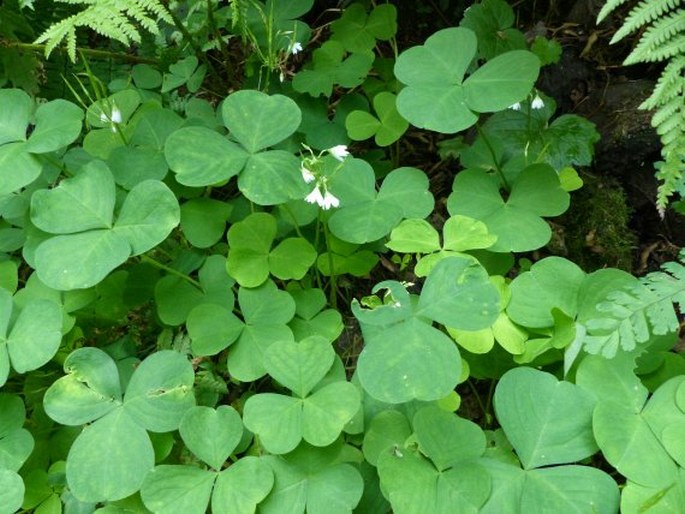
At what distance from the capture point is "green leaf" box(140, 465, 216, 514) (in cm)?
155

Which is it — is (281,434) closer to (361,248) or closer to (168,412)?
(168,412)

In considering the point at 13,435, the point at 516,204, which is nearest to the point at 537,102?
the point at 516,204

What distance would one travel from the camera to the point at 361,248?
6.95 feet

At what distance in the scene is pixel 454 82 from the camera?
6.34 ft

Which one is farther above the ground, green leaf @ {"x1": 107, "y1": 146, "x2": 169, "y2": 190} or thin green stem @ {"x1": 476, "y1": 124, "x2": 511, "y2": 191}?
thin green stem @ {"x1": 476, "y1": 124, "x2": 511, "y2": 191}

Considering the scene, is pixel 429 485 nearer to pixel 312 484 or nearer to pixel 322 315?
pixel 312 484

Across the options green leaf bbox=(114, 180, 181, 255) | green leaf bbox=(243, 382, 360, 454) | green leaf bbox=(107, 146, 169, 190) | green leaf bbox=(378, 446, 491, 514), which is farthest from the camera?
green leaf bbox=(107, 146, 169, 190)

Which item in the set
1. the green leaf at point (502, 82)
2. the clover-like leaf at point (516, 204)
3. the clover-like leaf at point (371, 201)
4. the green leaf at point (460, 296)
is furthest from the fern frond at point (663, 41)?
the clover-like leaf at point (371, 201)

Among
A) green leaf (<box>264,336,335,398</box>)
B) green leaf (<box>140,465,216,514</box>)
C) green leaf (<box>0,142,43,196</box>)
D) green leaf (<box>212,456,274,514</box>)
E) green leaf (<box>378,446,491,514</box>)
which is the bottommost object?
green leaf (<box>140,465,216,514</box>)

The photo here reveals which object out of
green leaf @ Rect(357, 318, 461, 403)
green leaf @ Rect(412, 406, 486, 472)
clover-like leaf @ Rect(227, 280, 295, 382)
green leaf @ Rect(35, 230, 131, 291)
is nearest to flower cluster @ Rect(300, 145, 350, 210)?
clover-like leaf @ Rect(227, 280, 295, 382)

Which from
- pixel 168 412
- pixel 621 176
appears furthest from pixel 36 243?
pixel 621 176

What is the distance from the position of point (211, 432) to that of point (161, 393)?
0.19 m

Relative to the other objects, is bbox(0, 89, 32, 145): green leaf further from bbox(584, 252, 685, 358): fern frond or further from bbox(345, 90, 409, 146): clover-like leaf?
bbox(584, 252, 685, 358): fern frond

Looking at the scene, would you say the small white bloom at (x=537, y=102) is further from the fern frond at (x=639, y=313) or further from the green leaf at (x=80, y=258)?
the green leaf at (x=80, y=258)
